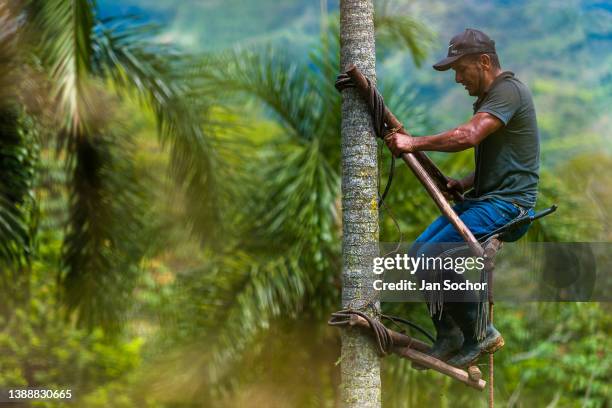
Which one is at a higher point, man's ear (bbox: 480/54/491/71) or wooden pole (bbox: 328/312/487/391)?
man's ear (bbox: 480/54/491/71)

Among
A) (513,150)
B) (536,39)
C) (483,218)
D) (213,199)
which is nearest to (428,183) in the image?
(483,218)

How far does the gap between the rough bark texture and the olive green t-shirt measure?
0.53 m

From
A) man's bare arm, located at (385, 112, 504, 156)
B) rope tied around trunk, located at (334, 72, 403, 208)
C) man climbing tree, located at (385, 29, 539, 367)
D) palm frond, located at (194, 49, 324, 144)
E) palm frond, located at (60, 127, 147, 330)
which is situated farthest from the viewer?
palm frond, located at (194, 49, 324, 144)

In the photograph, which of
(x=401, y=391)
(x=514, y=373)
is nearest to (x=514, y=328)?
(x=514, y=373)

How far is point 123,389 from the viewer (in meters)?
11.9

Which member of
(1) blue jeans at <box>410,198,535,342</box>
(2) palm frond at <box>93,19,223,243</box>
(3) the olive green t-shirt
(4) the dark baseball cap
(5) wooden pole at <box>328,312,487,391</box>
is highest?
(2) palm frond at <box>93,19,223,243</box>

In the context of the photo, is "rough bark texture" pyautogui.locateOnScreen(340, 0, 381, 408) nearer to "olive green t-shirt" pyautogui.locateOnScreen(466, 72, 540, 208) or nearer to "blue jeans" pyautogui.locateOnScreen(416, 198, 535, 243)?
"blue jeans" pyautogui.locateOnScreen(416, 198, 535, 243)

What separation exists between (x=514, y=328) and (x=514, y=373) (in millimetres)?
999

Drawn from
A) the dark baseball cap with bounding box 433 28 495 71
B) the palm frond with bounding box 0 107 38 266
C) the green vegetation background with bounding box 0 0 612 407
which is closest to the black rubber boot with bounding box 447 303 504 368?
the dark baseball cap with bounding box 433 28 495 71

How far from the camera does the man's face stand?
12.4 feet

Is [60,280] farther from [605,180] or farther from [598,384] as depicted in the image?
[605,180]

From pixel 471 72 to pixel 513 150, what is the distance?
0.41 m

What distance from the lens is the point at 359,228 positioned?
12.9 feet

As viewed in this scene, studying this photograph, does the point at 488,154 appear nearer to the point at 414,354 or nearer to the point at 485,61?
the point at 485,61
